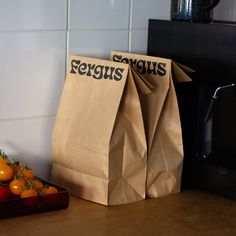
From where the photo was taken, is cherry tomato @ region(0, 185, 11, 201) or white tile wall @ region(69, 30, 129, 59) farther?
white tile wall @ region(69, 30, 129, 59)

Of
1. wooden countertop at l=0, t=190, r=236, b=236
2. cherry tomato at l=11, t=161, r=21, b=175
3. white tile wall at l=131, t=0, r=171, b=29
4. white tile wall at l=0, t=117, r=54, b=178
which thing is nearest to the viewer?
wooden countertop at l=0, t=190, r=236, b=236

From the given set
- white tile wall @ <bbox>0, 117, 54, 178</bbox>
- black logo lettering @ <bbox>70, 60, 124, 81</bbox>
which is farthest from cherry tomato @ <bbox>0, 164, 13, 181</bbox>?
black logo lettering @ <bbox>70, 60, 124, 81</bbox>

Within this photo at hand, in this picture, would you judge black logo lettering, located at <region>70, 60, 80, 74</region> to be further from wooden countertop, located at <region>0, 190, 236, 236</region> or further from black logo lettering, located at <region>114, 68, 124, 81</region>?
wooden countertop, located at <region>0, 190, 236, 236</region>

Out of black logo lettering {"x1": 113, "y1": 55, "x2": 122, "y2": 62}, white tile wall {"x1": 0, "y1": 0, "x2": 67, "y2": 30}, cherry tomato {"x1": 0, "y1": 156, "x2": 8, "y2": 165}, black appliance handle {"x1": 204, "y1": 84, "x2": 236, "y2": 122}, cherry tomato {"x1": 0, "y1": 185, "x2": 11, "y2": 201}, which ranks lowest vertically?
cherry tomato {"x1": 0, "y1": 185, "x2": 11, "y2": 201}

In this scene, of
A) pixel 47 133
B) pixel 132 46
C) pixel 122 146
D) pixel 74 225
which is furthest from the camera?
pixel 132 46

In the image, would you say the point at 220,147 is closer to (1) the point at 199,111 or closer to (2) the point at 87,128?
(1) the point at 199,111

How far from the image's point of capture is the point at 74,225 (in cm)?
139

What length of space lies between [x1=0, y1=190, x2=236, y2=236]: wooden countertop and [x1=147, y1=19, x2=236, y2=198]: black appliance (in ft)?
0.26

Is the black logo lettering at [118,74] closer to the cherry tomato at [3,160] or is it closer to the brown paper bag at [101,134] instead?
the brown paper bag at [101,134]

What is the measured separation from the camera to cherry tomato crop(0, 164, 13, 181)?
143cm

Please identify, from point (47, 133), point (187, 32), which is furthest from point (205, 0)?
point (47, 133)

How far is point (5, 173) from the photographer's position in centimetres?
143

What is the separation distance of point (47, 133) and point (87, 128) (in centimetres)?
15

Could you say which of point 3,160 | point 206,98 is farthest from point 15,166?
point 206,98
